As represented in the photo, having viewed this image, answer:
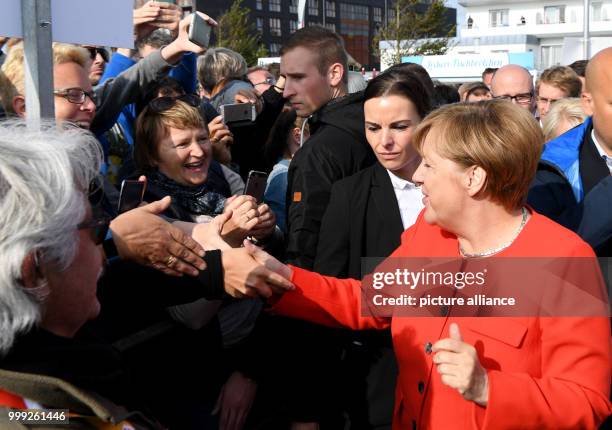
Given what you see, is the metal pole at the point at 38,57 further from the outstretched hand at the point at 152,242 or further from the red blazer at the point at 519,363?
the red blazer at the point at 519,363

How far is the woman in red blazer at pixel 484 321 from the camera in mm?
1790

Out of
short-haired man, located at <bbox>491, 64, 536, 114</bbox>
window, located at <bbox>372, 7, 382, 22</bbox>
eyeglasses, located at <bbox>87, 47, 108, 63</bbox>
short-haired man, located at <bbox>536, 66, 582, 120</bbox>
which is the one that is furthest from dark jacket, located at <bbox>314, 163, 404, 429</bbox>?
window, located at <bbox>372, 7, 382, 22</bbox>

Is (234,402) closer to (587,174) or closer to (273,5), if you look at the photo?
(587,174)

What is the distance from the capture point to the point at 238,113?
173 inches

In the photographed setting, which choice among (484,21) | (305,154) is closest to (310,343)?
(305,154)

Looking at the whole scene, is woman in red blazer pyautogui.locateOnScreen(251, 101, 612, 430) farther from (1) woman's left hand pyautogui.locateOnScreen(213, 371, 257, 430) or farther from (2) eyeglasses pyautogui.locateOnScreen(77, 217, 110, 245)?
(2) eyeglasses pyautogui.locateOnScreen(77, 217, 110, 245)

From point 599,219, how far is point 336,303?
0.96 meters

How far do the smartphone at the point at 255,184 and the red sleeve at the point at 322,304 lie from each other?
468mm

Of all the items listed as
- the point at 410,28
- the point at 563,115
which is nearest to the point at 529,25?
the point at 410,28

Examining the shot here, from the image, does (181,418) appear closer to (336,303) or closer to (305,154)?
(336,303)

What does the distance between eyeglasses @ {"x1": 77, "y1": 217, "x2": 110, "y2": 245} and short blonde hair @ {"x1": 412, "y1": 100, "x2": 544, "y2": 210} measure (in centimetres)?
102

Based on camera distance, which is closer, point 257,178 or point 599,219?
point 599,219

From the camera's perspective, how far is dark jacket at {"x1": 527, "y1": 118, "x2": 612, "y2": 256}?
248 cm

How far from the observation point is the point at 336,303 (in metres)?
2.42
